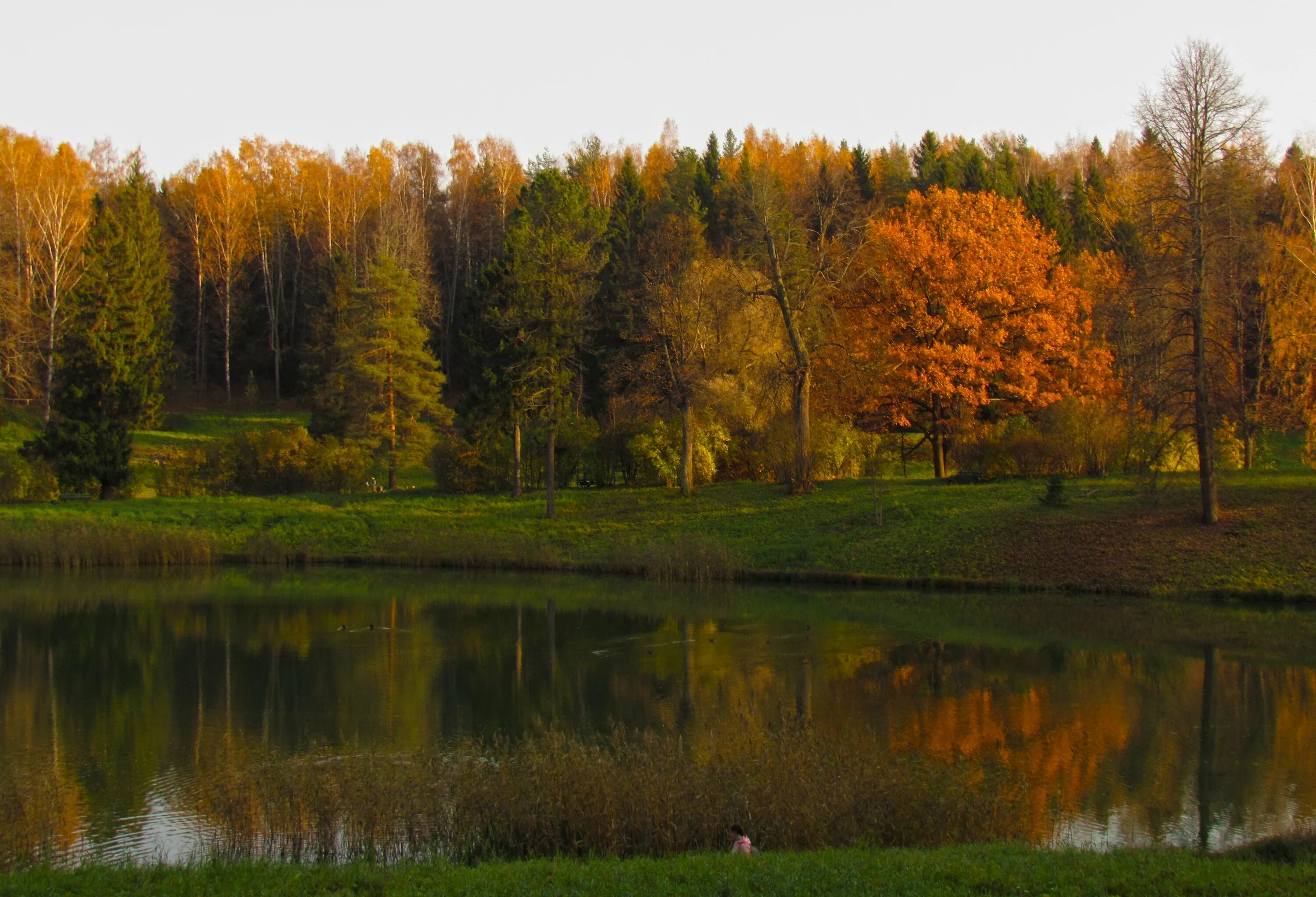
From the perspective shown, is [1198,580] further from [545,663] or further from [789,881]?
[789,881]

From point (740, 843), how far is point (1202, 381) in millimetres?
20480

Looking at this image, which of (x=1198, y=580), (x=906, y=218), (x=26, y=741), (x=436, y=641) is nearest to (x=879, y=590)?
(x=1198, y=580)

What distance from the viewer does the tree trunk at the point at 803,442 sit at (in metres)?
34.1

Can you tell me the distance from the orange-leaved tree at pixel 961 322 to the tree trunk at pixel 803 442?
1919mm

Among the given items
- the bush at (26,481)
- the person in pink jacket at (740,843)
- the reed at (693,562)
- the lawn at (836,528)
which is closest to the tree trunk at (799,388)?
the lawn at (836,528)

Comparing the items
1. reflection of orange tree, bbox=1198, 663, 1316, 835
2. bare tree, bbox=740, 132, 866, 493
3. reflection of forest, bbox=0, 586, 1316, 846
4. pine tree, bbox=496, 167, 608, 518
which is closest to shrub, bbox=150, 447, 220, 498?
pine tree, bbox=496, 167, 608, 518

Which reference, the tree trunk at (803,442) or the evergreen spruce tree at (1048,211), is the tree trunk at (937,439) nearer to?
the tree trunk at (803,442)

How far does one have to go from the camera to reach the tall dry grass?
32.7 meters

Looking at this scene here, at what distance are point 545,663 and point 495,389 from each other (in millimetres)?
20756

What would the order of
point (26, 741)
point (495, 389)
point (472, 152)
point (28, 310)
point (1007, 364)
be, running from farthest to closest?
point (472, 152), point (28, 310), point (495, 389), point (1007, 364), point (26, 741)

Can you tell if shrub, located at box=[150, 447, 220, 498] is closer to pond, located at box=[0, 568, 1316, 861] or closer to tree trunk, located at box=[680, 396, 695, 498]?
pond, located at box=[0, 568, 1316, 861]

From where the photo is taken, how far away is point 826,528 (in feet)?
101

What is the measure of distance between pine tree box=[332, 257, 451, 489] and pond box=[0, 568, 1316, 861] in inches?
680

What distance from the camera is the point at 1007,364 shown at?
34500mm
